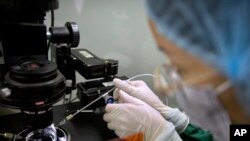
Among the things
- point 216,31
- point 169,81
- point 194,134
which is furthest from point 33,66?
point 194,134

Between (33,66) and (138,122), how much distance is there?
387 millimetres

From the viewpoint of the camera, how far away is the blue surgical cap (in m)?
0.41

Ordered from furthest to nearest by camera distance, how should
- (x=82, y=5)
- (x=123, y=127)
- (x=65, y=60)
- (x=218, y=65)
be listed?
(x=82, y=5) < (x=65, y=60) < (x=123, y=127) < (x=218, y=65)

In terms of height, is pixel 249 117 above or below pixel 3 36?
below

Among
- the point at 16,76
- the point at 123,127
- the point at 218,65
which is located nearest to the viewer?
the point at 218,65

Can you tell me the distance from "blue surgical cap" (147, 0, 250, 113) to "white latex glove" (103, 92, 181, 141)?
0.39 m

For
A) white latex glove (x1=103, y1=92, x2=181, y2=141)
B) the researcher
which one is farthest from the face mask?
white latex glove (x1=103, y1=92, x2=181, y2=141)

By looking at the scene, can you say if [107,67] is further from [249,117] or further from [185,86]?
[249,117]

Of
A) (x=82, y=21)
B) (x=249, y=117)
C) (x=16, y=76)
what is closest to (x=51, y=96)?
(x=16, y=76)

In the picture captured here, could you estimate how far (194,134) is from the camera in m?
0.95

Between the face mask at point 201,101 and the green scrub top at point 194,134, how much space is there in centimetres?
30

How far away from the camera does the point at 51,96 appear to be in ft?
2.07

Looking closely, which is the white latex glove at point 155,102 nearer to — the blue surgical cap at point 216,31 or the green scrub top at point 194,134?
the green scrub top at point 194,134

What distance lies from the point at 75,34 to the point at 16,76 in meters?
0.30
